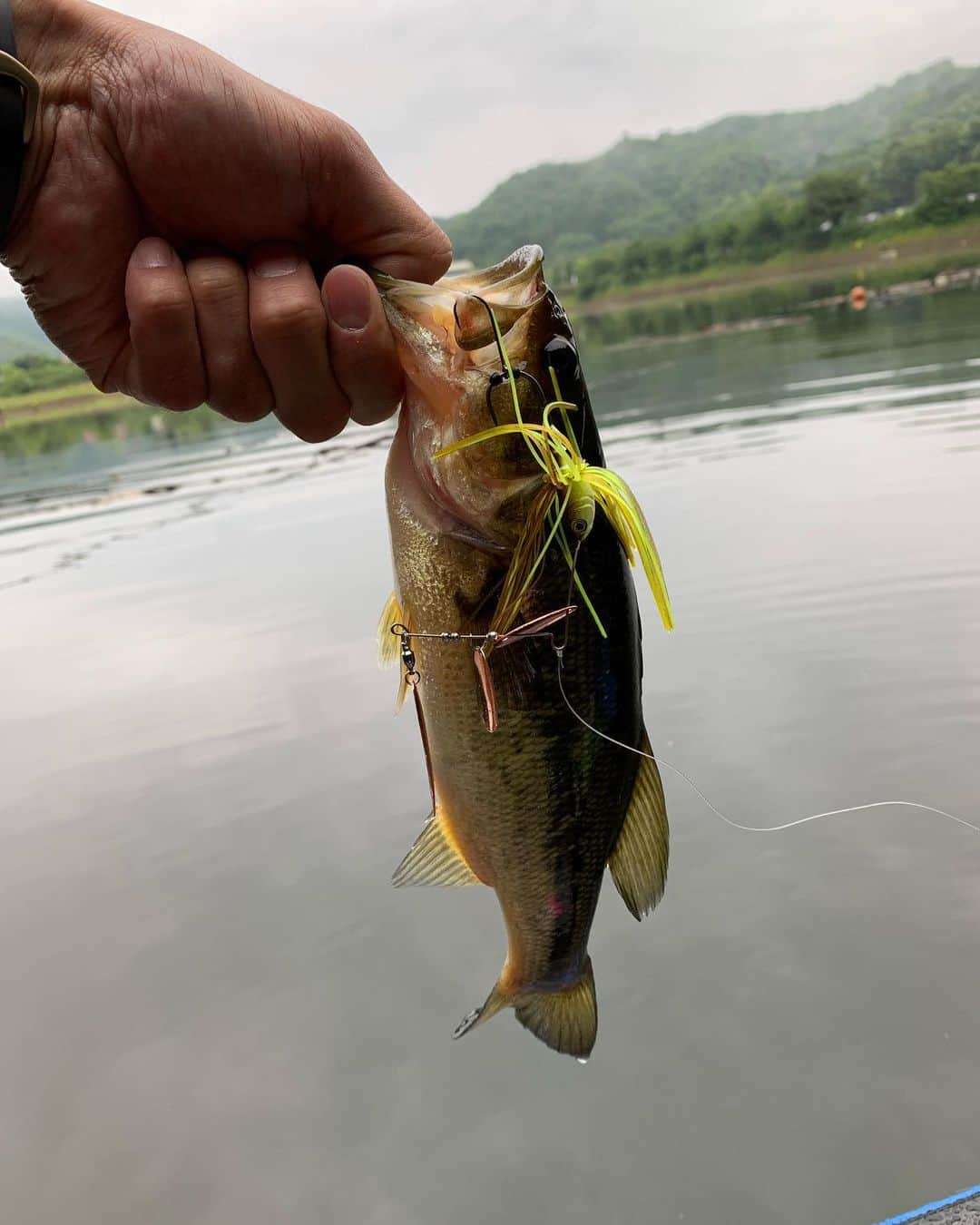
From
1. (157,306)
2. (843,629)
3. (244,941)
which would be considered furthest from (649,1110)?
Answer: (843,629)

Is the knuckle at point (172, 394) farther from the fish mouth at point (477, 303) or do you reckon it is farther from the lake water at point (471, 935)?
the lake water at point (471, 935)

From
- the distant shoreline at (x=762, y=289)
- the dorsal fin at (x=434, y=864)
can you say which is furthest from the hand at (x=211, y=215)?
the distant shoreline at (x=762, y=289)

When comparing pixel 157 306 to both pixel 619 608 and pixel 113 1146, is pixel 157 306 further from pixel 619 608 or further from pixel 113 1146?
pixel 113 1146

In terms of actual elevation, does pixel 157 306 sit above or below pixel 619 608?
above

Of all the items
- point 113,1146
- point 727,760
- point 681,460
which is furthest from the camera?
point 681,460

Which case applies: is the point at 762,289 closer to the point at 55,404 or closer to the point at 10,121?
the point at 55,404

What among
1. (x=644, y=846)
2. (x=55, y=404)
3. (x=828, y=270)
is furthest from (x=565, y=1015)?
(x=55, y=404)
